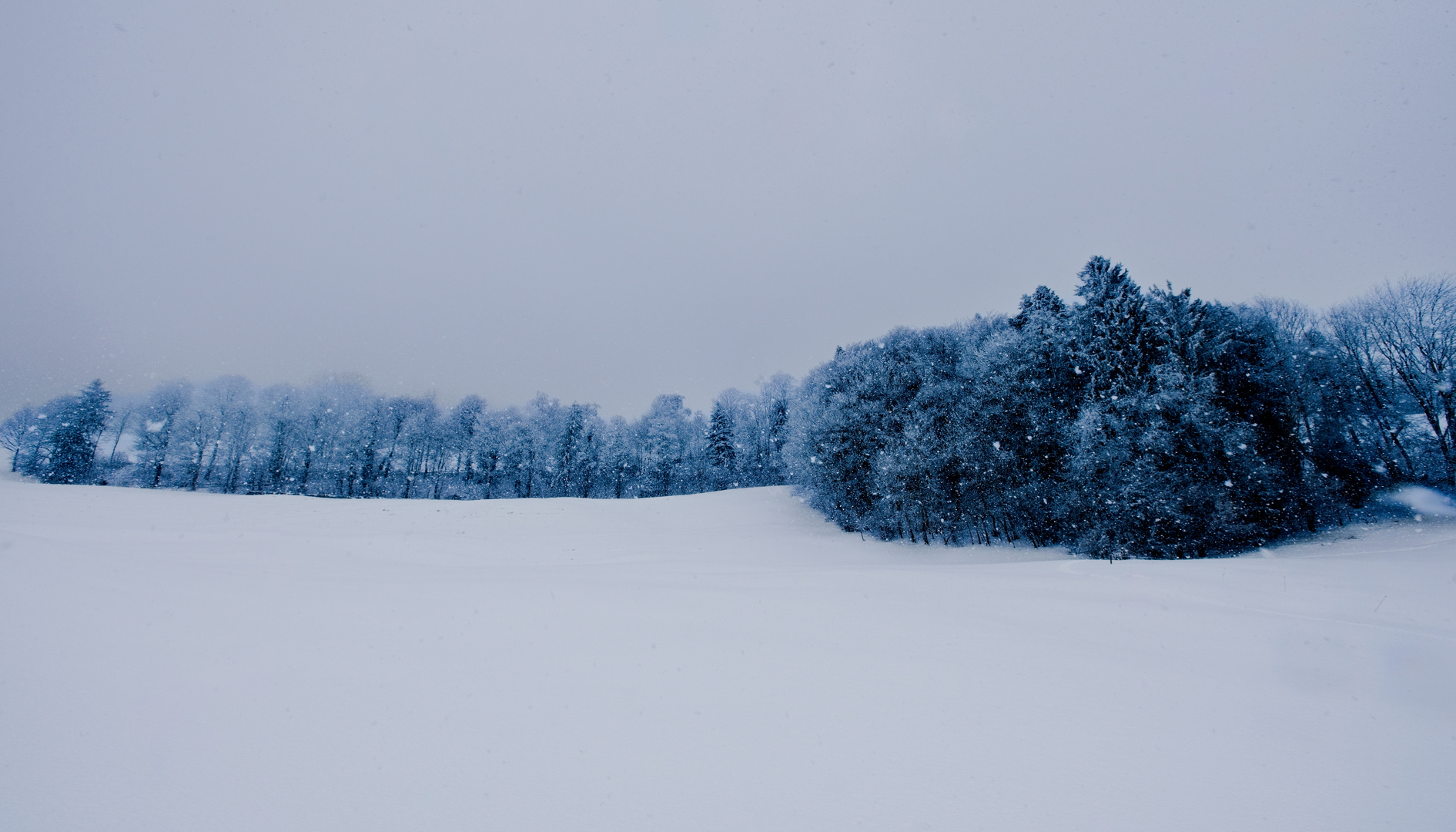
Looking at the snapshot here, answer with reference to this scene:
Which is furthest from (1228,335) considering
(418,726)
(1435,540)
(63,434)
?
(63,434)

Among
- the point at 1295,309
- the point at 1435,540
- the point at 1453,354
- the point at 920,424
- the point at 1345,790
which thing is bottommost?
the point at 1345,790

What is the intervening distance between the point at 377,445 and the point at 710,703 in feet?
159

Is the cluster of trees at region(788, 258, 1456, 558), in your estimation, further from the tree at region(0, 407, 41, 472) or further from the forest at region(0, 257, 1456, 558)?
the tree at region(0, 407, 41, 472)

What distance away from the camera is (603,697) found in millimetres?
4512

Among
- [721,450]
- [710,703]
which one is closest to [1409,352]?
[710,703]

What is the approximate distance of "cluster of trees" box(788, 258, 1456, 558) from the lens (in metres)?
16.9

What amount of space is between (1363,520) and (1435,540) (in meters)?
6.02

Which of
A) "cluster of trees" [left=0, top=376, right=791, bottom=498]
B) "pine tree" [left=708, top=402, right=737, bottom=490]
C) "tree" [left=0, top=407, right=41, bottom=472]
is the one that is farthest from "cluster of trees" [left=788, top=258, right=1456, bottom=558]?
"tree" [left=0, top=407, right=41, bottom=472]

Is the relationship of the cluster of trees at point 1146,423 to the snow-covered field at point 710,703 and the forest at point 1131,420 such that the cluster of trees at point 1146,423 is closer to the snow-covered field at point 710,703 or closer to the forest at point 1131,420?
the forest at point 1131,420

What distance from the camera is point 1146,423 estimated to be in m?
17.4

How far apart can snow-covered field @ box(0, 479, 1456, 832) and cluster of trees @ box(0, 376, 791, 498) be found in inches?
1448

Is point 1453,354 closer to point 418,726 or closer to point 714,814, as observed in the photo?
point 714,814

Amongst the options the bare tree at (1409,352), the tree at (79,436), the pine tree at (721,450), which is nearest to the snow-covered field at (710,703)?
the bare tree at (1409,352)

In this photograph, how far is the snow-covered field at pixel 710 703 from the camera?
3.14 meters
